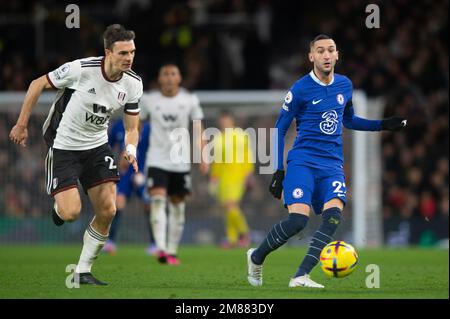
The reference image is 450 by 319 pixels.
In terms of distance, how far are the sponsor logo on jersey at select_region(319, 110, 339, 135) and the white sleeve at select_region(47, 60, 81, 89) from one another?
2.02m

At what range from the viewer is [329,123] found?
27.6 feet

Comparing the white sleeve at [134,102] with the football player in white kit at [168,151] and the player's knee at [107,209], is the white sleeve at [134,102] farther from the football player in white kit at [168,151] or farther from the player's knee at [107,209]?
the football player in white kit at [168,151]

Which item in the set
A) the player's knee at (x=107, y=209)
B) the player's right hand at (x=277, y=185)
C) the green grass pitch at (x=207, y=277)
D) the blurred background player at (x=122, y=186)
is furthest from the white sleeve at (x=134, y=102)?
the blurred background player at (x=122, y=186)

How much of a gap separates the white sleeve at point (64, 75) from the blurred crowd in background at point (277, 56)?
29.9 feet

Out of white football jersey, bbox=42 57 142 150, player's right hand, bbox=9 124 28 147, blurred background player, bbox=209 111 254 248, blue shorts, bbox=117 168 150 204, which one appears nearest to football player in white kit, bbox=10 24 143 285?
A: white football jersey, bbox=42 57 142 150

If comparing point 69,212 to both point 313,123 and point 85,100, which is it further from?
point 313,123

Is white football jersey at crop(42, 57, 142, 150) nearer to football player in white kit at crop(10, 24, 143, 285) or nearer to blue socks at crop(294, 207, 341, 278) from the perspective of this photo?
football player in white kit at crop(10, 24, 143, 285)

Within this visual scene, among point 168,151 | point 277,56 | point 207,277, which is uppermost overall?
point 277,56

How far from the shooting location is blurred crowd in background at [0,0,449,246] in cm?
1733

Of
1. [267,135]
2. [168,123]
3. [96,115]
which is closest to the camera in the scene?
[96,115]

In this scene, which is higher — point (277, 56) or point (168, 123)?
point (277, 56)

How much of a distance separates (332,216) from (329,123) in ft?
2.57

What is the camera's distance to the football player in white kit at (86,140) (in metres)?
8.38

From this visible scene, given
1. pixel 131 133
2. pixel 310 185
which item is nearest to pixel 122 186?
pixel 131 133
